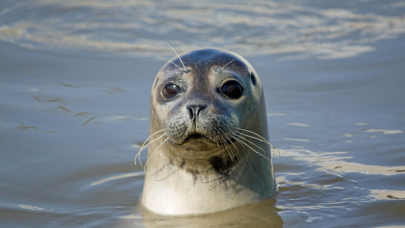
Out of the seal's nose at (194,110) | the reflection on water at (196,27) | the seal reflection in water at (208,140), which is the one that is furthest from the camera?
the reflection on water at (196,27)

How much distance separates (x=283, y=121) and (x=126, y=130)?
1.74 metres

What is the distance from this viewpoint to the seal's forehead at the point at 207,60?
12.2ft

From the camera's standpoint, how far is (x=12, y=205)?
4129 mm

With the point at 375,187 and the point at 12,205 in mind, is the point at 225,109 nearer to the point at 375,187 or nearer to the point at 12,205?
the point at 375,187

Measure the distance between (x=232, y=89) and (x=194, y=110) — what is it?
0.42 meters

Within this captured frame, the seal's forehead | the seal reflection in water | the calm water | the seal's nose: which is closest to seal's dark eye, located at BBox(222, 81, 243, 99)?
the seal reflection in water

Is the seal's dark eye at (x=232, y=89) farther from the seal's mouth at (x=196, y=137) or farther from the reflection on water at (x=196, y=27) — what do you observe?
the reflection on water at (x=196, y=27)

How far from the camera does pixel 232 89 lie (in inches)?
144

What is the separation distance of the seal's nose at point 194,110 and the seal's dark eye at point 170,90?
0.31 meters

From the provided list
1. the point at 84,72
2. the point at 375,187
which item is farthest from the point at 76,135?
the point at 375,187

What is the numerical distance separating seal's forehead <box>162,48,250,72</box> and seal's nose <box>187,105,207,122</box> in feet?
1.33

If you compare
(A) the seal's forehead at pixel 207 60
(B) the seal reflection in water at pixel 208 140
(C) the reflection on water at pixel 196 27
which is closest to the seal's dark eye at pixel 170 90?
(B) the seal reflection in water at pixel 208 140

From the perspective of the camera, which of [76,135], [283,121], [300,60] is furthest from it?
[300,60]

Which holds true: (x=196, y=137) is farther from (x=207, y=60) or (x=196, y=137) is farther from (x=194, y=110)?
(x=207, y=60)
